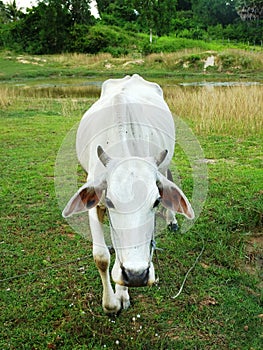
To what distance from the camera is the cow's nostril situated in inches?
72.4

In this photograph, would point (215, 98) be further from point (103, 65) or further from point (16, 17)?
point (16, 17)

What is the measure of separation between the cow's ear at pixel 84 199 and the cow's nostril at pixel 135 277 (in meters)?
0.42

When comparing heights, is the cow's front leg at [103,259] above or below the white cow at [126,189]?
below

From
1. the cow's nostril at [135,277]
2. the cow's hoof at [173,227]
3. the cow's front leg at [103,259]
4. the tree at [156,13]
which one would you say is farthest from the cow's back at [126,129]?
the tree at [156,13]

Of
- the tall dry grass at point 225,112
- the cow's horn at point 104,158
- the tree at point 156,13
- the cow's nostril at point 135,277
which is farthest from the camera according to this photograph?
the tree at point 156,13

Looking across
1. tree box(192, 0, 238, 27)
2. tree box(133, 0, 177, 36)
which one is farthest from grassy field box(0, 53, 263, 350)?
tree box(192, 0, 238, 27)

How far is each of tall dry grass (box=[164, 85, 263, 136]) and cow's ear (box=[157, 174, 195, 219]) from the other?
516cm

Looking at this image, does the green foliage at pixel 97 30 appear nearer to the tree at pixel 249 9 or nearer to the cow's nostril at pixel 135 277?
the tree at pixel 249 9

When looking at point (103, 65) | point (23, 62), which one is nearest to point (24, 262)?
point (103, 65)

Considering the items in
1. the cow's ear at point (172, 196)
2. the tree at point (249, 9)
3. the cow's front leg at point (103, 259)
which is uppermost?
the tree at point (249, 9)

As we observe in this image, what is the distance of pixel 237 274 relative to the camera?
2996 mm

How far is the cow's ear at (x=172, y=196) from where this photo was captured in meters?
2.05

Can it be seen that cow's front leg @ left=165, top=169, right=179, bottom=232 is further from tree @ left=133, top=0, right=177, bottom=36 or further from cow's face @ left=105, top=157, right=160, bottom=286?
tree @ left=133, top=0, right=177, bottom=36

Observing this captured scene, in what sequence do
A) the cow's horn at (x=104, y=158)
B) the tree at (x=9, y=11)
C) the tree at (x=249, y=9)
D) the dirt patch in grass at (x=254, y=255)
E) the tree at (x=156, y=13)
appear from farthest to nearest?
the tree at (x=9, y=11) < the tree at (x=249, y=9) < the tree at (x=156, y=13) < the dirt patch in grass at (x=254, y=255) < the cow's horn at (x=104, y=158)
